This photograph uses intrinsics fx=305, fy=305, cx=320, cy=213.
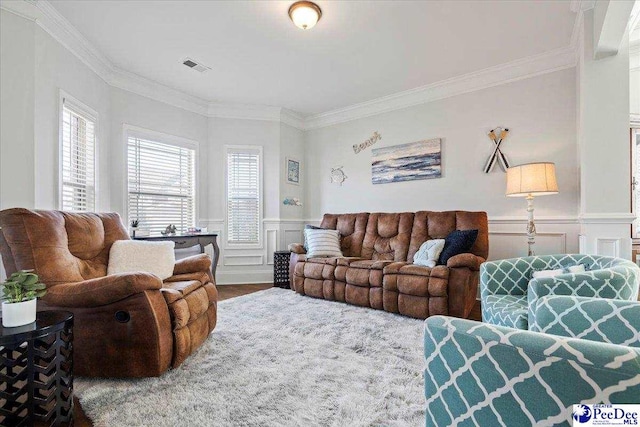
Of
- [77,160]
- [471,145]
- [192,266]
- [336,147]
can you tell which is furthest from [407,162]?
[77,160]

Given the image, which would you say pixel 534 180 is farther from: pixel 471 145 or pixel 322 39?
pixel 322 39

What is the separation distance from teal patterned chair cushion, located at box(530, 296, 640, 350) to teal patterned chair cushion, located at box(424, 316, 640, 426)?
1.40ft

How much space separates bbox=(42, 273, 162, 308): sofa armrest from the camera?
1.66m

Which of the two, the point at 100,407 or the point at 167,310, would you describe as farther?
the point at 167,310

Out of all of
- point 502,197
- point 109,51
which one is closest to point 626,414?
point 502,197

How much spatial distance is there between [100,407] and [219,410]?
1.96 feet

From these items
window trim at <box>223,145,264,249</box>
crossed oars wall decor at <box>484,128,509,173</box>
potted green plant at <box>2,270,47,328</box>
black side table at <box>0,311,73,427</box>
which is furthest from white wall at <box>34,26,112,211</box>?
crossed oars wall decor at <box>484,128,509,173</box>

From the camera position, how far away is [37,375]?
4.52ft

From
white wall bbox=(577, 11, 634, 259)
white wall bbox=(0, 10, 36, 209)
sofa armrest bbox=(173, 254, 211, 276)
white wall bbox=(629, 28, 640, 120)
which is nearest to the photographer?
white wall bbox=(0, 10, 36, 209)

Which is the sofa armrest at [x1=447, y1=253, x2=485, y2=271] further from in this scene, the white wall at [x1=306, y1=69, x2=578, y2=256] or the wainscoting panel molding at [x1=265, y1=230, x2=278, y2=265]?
the wainscoting panel molding at [x1=265, y1=230, x2=278, y2=265]

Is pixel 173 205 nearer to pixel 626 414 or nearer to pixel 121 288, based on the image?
pixel 121 288

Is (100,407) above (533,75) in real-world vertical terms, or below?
below

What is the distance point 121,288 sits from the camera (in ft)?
5.43

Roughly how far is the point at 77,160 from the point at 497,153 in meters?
4.56
